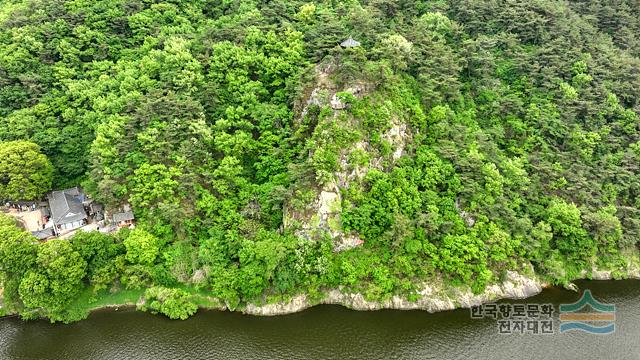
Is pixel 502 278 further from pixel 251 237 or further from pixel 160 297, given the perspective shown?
pixel 160 297

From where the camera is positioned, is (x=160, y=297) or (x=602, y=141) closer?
(x=160, y=297)

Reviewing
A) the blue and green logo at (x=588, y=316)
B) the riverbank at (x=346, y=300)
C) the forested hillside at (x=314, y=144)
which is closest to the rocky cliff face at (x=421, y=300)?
the riverbank at (x=346, y=300)

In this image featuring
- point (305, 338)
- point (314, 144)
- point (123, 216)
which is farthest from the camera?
point (123, 216)

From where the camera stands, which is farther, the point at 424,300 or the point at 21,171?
the point at 21,171

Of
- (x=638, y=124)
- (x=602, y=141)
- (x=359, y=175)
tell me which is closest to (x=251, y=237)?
(x=359, y=175)

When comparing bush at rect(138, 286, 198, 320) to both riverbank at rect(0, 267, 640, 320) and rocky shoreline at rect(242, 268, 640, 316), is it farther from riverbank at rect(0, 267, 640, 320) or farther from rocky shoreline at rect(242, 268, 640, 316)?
rocky shoreline at rect(242, 268, 640, 316)

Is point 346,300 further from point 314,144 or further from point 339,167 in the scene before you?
point 314,144

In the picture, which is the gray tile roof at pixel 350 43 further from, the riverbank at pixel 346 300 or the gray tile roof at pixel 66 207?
the gray tile roof at pixel 66 207

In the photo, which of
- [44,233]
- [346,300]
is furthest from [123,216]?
[346,300]
